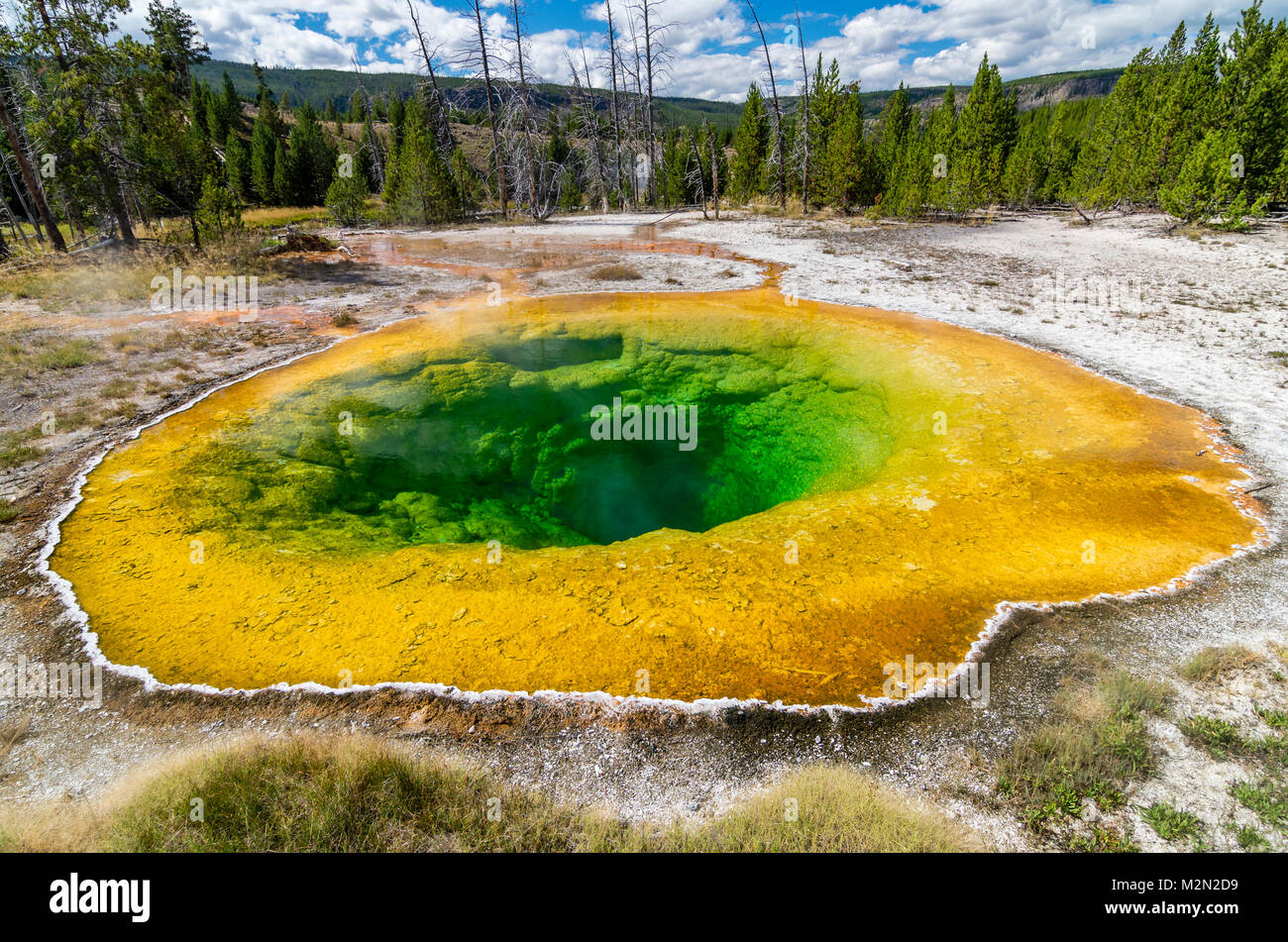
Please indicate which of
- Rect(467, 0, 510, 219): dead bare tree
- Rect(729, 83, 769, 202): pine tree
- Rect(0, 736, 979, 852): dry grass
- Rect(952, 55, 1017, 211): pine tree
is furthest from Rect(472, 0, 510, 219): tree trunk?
Rect(0, 736, 979, 852): dry grass

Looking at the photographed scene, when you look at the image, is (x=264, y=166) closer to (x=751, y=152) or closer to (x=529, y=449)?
(x=751, y=152)

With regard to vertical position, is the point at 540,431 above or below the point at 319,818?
above

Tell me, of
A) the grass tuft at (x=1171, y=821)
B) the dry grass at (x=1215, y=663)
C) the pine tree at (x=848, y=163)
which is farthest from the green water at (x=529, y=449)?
the pine tree at (x=848, y=163)

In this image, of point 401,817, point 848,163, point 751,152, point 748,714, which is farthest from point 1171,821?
point 751,152

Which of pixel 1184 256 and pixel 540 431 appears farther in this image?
pixel 1184 256

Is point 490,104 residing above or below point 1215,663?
above

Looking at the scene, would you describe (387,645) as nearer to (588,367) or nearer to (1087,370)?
(588,367)

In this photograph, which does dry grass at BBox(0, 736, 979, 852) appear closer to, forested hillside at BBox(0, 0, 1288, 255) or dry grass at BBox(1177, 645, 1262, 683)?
dry grass at BBox(1177, 645, 1262, 683)

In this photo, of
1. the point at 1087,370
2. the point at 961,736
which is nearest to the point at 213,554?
the point at 961,736
